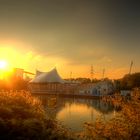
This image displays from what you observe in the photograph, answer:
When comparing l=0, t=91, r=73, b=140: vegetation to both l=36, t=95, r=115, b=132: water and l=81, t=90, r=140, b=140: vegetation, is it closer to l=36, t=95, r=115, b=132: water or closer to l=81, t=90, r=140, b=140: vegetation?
l=81, t=90, r=140, b=140: vegetation

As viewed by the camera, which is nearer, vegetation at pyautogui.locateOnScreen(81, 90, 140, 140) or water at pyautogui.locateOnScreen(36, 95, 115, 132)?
vegetation at pyautogui.locateOnScreen(81, 90, 140, 140)

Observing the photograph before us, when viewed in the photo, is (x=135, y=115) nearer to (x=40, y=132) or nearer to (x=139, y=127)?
(x=139, y=127)

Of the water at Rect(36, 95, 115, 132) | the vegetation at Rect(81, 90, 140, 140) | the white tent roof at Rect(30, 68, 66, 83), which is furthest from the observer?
the white tent roof at Rect(30, 68, 66, 83)

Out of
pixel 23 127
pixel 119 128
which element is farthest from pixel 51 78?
pixel 23 127

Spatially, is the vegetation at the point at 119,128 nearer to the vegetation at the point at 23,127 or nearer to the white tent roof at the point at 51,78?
the vegetation at the point at 23,127

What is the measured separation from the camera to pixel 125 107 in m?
13.4

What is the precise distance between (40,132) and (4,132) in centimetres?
98

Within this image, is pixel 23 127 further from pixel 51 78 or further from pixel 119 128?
pixel 51 78

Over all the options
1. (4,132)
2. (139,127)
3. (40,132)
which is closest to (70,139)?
(40,132)

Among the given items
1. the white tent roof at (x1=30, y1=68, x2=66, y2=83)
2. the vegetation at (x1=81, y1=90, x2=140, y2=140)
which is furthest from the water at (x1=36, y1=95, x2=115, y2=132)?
the white tent roof at (x1=30, y1=68, x2=66, y2=83)

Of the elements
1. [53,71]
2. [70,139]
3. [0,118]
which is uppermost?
[53,71]

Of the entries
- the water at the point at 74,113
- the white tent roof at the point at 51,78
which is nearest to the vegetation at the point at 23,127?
the water at the point at 74,113

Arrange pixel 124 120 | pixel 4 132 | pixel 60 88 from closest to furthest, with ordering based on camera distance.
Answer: pixel 4 132 → pixel 124 120 → pixel 60 88

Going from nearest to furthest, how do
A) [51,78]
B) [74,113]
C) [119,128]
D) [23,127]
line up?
[23,127], [119,128], [74,113], [51,78]
